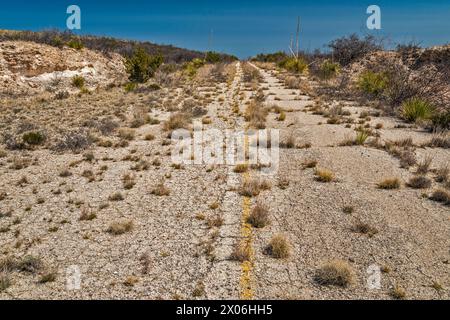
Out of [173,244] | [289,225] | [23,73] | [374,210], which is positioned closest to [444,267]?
[374,210]

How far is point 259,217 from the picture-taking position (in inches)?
286

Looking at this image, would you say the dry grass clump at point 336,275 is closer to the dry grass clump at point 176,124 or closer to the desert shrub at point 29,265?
the desert shrub at point 29,265

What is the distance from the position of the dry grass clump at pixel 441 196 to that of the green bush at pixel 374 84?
14.5 metres

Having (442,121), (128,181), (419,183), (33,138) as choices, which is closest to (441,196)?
(419,183)

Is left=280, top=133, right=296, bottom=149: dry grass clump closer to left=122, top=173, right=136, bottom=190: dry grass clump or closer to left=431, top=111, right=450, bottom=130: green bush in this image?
left=122, top=173, right=136, bottom=190: dry grass clump

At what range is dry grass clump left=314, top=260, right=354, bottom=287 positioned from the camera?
17.7ft

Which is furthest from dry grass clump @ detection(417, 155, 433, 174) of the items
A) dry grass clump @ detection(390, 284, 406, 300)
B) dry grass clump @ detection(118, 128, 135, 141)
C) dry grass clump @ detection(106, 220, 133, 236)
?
dry grass clump @ detection(118, 128, 135, 141)

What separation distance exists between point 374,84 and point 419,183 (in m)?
14.8

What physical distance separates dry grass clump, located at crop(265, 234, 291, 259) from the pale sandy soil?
0.11 metres

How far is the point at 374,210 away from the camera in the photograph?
25.0 feet

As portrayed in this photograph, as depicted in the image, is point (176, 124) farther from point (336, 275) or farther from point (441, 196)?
point (336, 275)

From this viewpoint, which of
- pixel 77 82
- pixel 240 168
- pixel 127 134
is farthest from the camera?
pixel 77 82

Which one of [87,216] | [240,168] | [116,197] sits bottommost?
[87,216]

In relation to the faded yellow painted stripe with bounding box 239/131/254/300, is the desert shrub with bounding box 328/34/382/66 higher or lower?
higher
